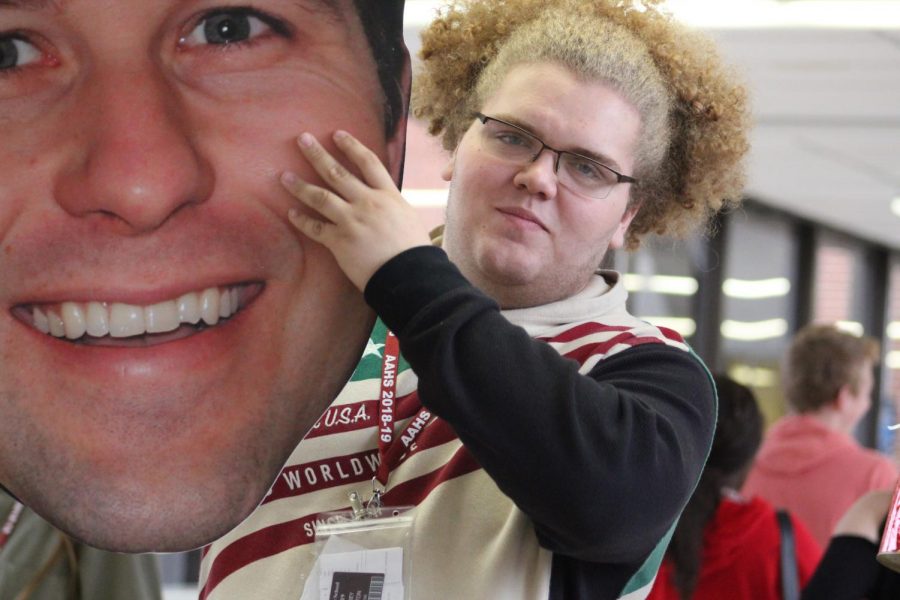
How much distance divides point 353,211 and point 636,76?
42 centimetres

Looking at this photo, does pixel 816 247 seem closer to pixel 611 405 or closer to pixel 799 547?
pixel 799 547

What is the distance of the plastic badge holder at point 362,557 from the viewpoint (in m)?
1.21

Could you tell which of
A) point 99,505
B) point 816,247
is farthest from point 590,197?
point 816,247

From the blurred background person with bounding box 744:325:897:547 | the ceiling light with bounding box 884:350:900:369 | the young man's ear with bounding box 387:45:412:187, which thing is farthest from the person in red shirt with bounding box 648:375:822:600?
the ceiling light with bounding box 884:350:900:369

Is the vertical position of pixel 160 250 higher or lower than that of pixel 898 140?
higher

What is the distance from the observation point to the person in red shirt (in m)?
2.45

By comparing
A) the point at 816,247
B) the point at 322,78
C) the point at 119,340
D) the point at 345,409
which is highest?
the point at 322,78

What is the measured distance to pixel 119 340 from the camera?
1.04 metres

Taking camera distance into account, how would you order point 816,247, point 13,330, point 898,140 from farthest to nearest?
point 816,247 → point 898,140 → point 13,330

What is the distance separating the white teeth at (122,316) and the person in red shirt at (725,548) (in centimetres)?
154

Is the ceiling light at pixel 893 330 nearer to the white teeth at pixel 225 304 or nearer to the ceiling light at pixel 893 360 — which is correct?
the ceiling light at pixel 893 360

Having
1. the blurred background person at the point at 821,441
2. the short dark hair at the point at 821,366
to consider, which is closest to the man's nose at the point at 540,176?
the blurred background person at the point at 821,441

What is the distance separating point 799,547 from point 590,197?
4.89 feet

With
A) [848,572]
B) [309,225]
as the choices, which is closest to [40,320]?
[309,225]
